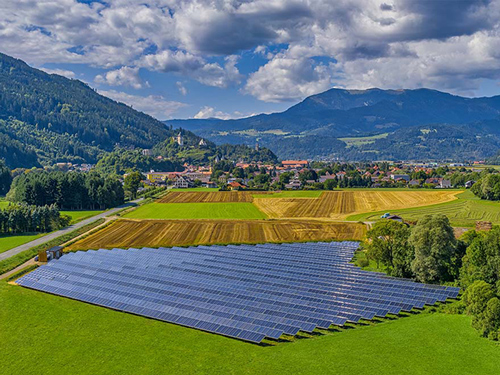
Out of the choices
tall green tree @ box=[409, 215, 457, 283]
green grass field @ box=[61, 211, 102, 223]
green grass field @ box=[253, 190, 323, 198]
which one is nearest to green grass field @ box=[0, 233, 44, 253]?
green grass field @ box=[61, 211, 102, 223]

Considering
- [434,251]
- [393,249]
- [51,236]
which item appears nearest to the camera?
[434,251]

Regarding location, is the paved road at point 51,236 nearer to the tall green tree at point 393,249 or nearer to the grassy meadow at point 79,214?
the grassy meadow at point 79,214

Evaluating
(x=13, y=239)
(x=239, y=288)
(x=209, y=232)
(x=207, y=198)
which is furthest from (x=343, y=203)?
(x=13, y=239)

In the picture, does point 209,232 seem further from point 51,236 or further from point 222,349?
point 222,349

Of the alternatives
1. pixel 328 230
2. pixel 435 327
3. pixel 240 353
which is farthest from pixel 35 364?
pixel 328 230

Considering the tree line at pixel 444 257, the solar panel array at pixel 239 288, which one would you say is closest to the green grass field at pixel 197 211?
the solar panel array at pixel 239 288

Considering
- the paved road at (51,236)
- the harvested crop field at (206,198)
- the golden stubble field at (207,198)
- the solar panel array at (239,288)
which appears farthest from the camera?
the harvested crop field at (206,198)
